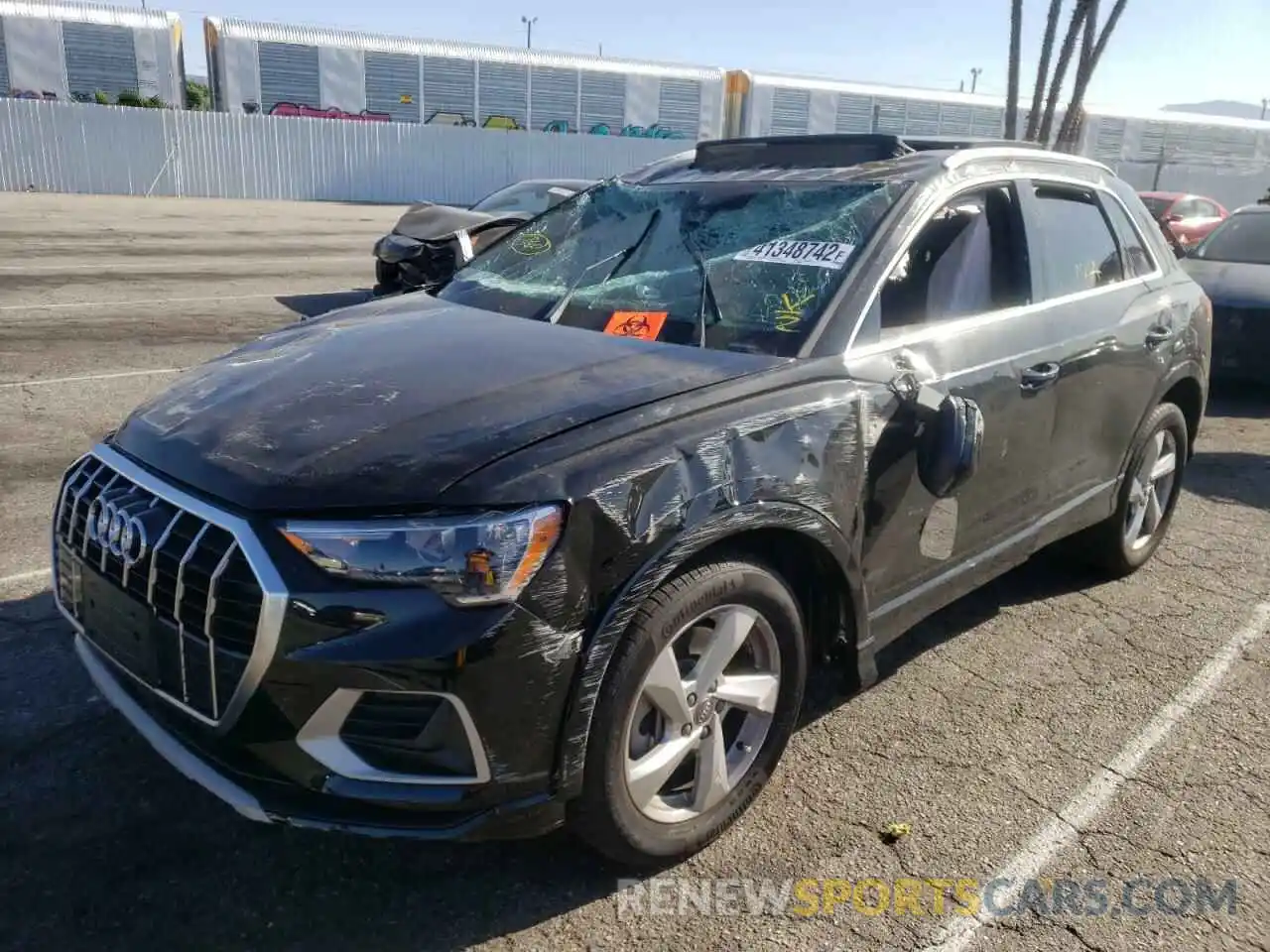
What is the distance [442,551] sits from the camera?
7.22 ft

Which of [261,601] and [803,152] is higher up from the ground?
[803,152]

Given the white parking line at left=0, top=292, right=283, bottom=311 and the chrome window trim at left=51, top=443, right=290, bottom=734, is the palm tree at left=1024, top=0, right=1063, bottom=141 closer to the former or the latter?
→ the white parking line at left=0, top=292, right=283, bottom=311

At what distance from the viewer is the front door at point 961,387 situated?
3076 millimetres

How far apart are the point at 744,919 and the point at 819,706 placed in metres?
1.11

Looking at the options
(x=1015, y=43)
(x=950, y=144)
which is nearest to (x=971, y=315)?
(x=950, y=144)

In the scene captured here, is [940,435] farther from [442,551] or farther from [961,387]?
[442,551]

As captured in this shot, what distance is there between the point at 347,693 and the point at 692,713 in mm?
887

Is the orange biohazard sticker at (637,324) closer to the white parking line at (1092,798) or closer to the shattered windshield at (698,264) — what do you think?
the shattered windshield at (698,264)

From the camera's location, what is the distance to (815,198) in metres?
3.46

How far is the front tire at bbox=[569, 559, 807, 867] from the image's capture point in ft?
7.93

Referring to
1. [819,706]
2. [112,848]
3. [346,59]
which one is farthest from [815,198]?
[346,59]

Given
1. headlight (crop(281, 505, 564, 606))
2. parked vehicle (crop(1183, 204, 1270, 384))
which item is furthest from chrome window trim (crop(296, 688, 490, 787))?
parked vehicle (crop(1183, 204, 1270, 384))

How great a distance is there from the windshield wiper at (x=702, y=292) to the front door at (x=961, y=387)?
44cm

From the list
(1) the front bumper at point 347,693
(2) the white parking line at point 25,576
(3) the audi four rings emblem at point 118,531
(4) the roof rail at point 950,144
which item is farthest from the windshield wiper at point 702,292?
(2) the white parking line at point 25,576
